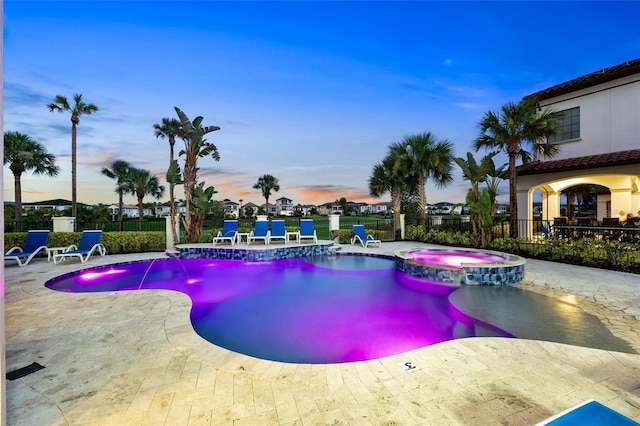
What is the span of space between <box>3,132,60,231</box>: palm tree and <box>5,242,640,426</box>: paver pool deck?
20.3 meters

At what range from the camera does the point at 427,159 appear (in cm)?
1669

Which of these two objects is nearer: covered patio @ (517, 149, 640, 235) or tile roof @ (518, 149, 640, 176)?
tile roof @ (518, 149, 640, 176)

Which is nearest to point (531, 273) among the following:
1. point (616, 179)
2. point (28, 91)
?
point (616, 179)

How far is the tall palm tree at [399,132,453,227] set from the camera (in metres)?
16.5

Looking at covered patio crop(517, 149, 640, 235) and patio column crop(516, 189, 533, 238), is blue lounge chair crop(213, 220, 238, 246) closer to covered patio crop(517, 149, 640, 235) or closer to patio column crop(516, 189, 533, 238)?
covered patio crop(517, 149, 640, 235)

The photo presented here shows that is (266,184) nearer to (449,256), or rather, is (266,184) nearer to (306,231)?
(306,231)

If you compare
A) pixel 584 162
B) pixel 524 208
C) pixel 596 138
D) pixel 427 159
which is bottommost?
pixel 524 208

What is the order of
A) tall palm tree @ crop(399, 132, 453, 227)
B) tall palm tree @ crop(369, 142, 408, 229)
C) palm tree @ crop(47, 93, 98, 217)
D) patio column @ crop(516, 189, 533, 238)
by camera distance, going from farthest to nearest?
tall palm tree @ crop(369, 142, 408, 229) → palm tree @ crop(47, 93, 98, 217) → tall palm tree @ crop(399, 132, 453, 227) → patio column @ crop(516, 189, 533, 238)

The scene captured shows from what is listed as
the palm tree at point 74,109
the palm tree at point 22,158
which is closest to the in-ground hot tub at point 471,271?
the palm tree at point 74,109

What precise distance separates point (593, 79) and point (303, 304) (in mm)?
17018

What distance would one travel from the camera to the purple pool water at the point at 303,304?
181 inches

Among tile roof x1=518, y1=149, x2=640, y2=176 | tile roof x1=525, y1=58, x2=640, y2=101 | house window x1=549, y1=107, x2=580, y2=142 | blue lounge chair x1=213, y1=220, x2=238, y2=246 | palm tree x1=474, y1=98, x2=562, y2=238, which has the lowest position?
blue lounge chair x1=213, y1=220, x2=238, y2=246

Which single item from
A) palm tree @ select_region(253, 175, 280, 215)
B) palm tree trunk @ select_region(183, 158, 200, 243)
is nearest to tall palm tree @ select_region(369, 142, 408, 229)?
palm tree trunk @ select_region(183, 158, 200, 243)

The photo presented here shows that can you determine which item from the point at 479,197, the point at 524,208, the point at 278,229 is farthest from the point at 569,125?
the point at 278,229
